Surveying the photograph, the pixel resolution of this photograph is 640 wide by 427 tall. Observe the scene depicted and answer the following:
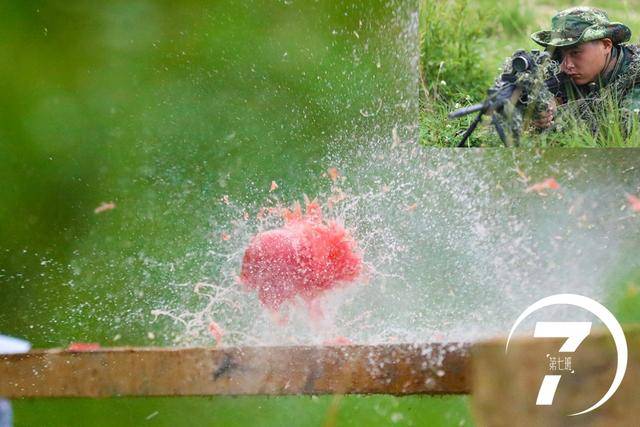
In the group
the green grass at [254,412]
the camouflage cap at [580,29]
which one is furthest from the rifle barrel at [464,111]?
the green grass at [254,412]

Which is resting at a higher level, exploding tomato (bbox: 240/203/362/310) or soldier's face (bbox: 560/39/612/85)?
soldier's face (bbox: 560/39/612/85)

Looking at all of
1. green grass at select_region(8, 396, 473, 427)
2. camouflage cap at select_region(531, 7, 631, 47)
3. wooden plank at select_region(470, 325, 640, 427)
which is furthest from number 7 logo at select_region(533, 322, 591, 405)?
camouflage cap at select_region(531, 7, 631, 47)

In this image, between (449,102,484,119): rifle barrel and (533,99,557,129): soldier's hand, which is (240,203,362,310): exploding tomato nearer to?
(449,102,484,119): rifle barrel

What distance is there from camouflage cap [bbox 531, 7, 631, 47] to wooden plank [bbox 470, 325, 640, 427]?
71 cm

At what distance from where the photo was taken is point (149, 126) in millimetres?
1715

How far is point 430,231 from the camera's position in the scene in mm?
1703

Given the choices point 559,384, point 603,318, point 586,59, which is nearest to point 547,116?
point 586,59

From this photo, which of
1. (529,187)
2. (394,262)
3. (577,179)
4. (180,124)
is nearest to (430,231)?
(394,262)

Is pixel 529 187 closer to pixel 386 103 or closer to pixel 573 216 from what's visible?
pixel 573 216

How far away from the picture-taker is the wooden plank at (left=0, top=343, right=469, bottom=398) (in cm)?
151

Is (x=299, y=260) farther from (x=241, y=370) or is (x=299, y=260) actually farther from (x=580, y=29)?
(x=580, y=29)

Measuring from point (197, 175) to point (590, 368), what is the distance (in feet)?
3.53

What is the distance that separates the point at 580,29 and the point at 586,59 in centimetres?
7

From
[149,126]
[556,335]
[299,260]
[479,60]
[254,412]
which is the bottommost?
[254,412]
